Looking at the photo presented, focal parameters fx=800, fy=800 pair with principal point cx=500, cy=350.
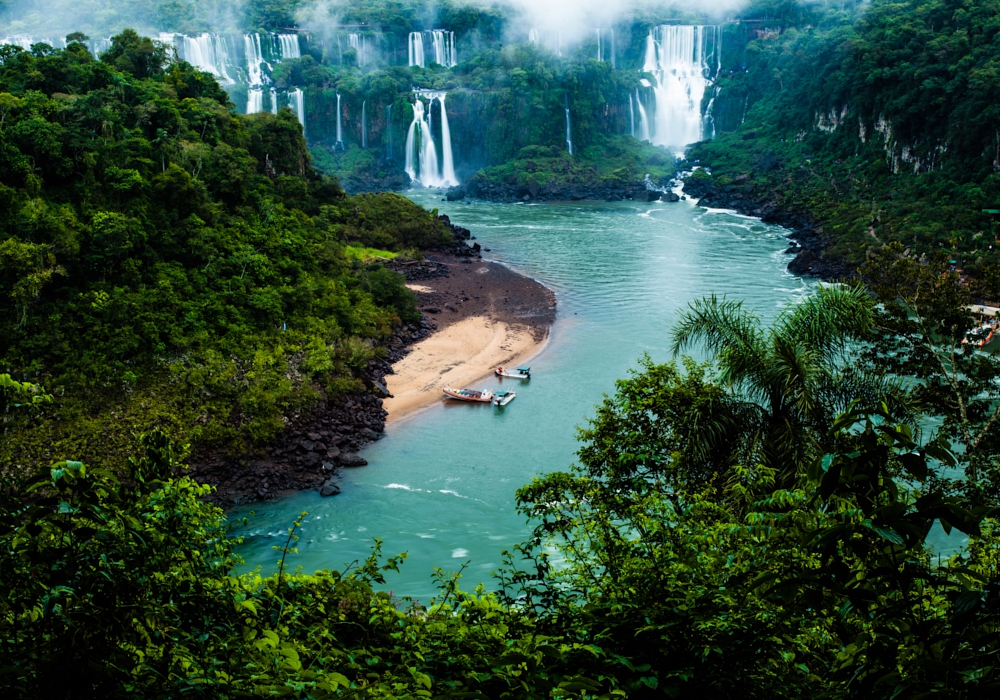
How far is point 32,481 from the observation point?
175 inches

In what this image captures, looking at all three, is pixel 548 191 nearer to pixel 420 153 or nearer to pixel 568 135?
pixel 568 135

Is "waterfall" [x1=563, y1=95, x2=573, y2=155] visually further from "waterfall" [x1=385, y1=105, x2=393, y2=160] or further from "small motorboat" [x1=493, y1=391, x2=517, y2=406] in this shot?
"small motorboat" [x1=493, y1=391, x2=517, y2=406]

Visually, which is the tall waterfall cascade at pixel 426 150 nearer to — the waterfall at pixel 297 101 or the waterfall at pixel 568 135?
the waterfall at pixel 297 101

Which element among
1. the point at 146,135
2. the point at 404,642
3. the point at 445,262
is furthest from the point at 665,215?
the point at 404,642

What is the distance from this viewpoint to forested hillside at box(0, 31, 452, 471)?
75.7 feet

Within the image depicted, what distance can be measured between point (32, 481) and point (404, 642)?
3.90 meters

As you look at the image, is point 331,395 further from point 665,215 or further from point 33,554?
point 665,215

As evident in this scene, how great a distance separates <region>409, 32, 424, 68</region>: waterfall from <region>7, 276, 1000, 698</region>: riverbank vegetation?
305 ft

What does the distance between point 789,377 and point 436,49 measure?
9396cm

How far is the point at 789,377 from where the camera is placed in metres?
11.4

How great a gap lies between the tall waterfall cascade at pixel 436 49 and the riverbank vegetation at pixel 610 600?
93.1 metres

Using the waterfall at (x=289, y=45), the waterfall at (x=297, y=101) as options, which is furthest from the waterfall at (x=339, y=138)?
the waterfall at (x=289, y=45)

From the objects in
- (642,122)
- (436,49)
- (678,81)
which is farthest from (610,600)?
(436,49)

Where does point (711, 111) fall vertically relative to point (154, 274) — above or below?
above
